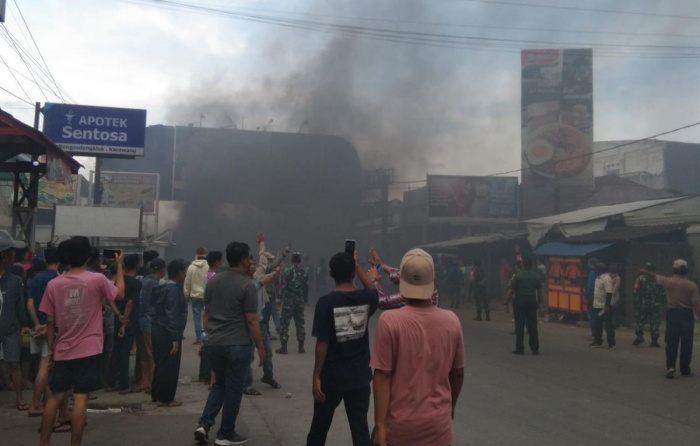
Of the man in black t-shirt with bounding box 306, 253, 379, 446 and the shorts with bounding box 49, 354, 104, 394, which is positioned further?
the shorts with bounding box 49, 354, 104, 394

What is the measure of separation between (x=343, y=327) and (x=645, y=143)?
48426 millimetres

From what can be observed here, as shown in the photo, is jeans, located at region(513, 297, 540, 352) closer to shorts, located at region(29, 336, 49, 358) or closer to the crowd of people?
the crowd of people

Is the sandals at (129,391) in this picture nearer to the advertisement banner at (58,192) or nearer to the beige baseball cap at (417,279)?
the beige baseball cap at (417,279)

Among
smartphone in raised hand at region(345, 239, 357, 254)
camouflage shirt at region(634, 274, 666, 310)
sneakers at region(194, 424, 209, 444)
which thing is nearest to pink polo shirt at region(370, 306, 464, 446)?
smartphone in raised hand at region(345, 239, 357, 254)

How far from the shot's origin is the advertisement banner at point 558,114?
94.8ft

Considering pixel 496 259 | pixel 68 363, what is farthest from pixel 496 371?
pixel 496 259

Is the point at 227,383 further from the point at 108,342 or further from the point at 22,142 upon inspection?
the point at 22,142

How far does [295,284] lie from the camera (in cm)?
989

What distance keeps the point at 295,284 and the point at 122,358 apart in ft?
11.5

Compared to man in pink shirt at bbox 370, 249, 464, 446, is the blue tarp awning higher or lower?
higher

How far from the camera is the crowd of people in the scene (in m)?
2.73

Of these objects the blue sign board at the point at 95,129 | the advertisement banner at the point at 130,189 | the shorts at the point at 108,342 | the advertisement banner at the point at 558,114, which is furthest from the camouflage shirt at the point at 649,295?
the advertisement banner at the point at 130,189

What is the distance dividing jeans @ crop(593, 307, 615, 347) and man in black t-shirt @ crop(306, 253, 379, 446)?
8.29m

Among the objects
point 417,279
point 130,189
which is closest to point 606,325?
point 417,279
